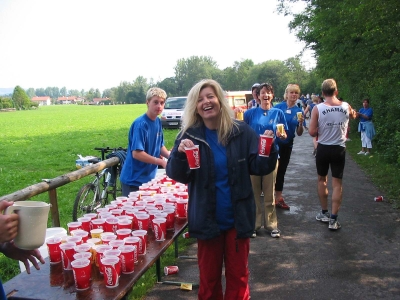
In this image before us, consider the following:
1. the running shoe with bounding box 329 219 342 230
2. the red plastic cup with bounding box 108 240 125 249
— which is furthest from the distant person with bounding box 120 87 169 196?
the running shoe with bounding box 329 219 342 230

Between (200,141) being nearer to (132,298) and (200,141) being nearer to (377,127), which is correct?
(132,298)

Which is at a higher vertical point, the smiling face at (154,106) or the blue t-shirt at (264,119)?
the smiling face at (154,106)

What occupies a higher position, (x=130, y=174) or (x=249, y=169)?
(x=249, y=169)

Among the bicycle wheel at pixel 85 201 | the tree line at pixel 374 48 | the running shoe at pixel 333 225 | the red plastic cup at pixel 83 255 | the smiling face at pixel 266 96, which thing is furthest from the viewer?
the tree line at pixel 374 48

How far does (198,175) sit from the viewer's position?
8.94 ft

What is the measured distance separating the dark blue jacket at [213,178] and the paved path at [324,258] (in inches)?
54.4

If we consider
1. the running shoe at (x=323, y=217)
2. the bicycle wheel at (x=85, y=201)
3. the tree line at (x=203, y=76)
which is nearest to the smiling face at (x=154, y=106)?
the bicycle wheel at (x=85, y=201)

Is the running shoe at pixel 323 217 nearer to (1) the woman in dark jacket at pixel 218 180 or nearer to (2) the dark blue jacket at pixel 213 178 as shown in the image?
(1) the woman in dark jacket at pixel 218 180

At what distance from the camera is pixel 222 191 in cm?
272

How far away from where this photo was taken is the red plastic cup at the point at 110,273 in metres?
2.30

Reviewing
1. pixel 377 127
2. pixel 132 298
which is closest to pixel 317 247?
pixel 132 298

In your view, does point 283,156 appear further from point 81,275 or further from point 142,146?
point 81,275

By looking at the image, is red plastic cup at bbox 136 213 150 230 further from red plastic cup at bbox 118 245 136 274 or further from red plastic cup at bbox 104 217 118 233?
red plastic cup at bbox 118 245 136 274

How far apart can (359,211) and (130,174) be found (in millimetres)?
4053
